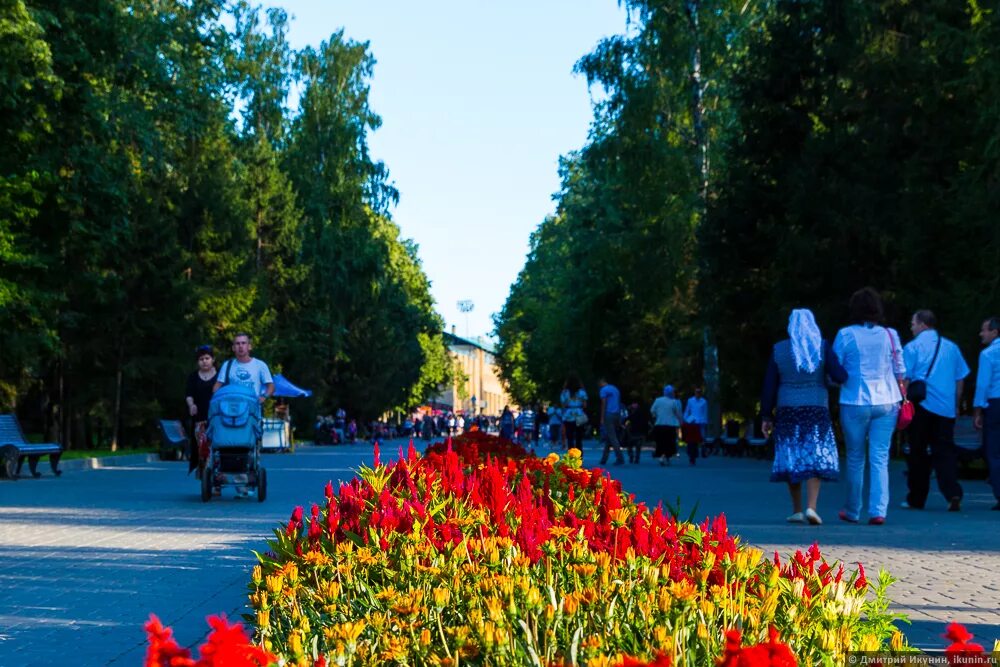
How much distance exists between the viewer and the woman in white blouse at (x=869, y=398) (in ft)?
47.0

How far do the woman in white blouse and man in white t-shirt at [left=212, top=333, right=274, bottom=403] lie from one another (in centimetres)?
646

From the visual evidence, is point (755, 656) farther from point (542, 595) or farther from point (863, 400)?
point (863, 400)

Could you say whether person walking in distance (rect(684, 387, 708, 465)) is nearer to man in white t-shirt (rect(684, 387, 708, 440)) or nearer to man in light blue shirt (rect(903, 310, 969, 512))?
man in white t-shirt (rect(684, 387, 708, 440))

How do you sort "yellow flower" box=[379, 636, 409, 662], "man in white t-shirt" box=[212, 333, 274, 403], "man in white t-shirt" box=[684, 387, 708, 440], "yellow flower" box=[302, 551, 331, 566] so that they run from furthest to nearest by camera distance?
"man in white t-shirt" box=[684, 387, 708, 440] → "man in white t-shirt" box=[212, 333, 274, 403] → "yellow flower" box=[302, 551, 331, 566] → "yellow flower" box=[379, 636, 409, 662]

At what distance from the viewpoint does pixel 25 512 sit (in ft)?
54.0

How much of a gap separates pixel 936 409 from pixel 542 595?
12575 millimetres

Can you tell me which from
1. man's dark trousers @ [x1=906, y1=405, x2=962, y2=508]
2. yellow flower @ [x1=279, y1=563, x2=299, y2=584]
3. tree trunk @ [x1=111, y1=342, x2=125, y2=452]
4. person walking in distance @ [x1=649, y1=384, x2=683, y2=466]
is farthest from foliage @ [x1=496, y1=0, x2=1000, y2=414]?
yellow flower @ [x1=279, y1=563, x2=299, y2=584]

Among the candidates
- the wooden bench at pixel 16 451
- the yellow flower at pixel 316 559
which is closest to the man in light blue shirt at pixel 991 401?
the yellow flower at pixel 316 559

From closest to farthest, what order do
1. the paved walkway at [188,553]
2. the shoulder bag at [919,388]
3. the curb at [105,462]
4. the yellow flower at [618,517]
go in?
the yellow flower at [618,517], the paved walkway at [188,553], the shoulder bag at [919,388], the curb at [105,462]

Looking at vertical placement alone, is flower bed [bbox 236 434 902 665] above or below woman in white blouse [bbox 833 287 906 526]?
below

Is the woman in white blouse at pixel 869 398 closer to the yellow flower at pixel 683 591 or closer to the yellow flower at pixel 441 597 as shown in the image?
the yellow flower at pixel 683 591

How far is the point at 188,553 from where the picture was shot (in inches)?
458

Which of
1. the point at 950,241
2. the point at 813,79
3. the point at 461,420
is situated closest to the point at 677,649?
the point at 950,241

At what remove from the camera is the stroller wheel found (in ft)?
57.9
